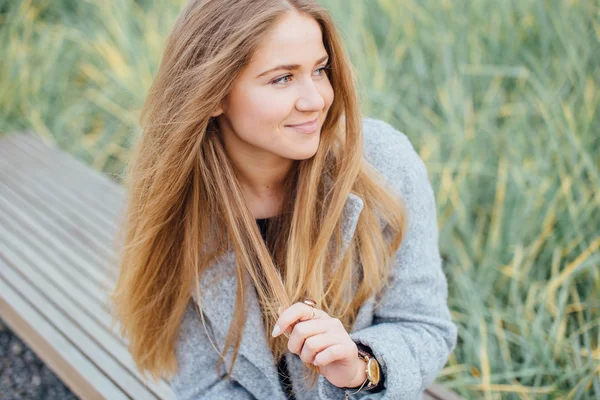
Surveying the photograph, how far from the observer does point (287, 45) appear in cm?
136

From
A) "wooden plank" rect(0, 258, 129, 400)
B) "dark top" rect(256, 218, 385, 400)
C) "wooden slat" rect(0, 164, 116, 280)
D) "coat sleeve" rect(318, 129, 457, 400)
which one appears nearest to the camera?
"coat sleeve" rect(318, 129, 457, 400)

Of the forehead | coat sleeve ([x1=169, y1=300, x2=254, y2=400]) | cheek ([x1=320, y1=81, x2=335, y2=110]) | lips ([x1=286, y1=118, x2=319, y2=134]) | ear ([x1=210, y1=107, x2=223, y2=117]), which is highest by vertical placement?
the forehead

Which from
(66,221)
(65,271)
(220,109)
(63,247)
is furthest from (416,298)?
(66,221)

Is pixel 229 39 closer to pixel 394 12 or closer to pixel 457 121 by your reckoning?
pixel 457 121

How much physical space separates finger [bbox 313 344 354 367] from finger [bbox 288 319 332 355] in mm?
36

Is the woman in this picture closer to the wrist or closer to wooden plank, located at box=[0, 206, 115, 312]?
the wrist

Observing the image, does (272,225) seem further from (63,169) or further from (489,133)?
(63,169)

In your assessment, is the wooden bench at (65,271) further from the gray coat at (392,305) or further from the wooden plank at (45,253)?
the gray coat at (392,305)

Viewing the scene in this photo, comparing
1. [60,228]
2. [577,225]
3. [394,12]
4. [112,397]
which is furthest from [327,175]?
[394,12]

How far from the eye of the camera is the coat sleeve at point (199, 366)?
1.72 meters

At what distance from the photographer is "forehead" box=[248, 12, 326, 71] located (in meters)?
1.36

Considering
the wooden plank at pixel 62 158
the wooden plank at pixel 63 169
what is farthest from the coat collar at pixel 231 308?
the wooden plank at pixel 62 158

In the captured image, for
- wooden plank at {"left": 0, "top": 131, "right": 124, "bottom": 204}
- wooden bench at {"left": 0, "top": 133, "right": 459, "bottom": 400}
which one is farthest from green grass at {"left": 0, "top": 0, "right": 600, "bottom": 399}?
wooden bench at {"left": 0, "top": 133, "right": 459, "bottom": 400}

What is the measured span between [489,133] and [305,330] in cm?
161
